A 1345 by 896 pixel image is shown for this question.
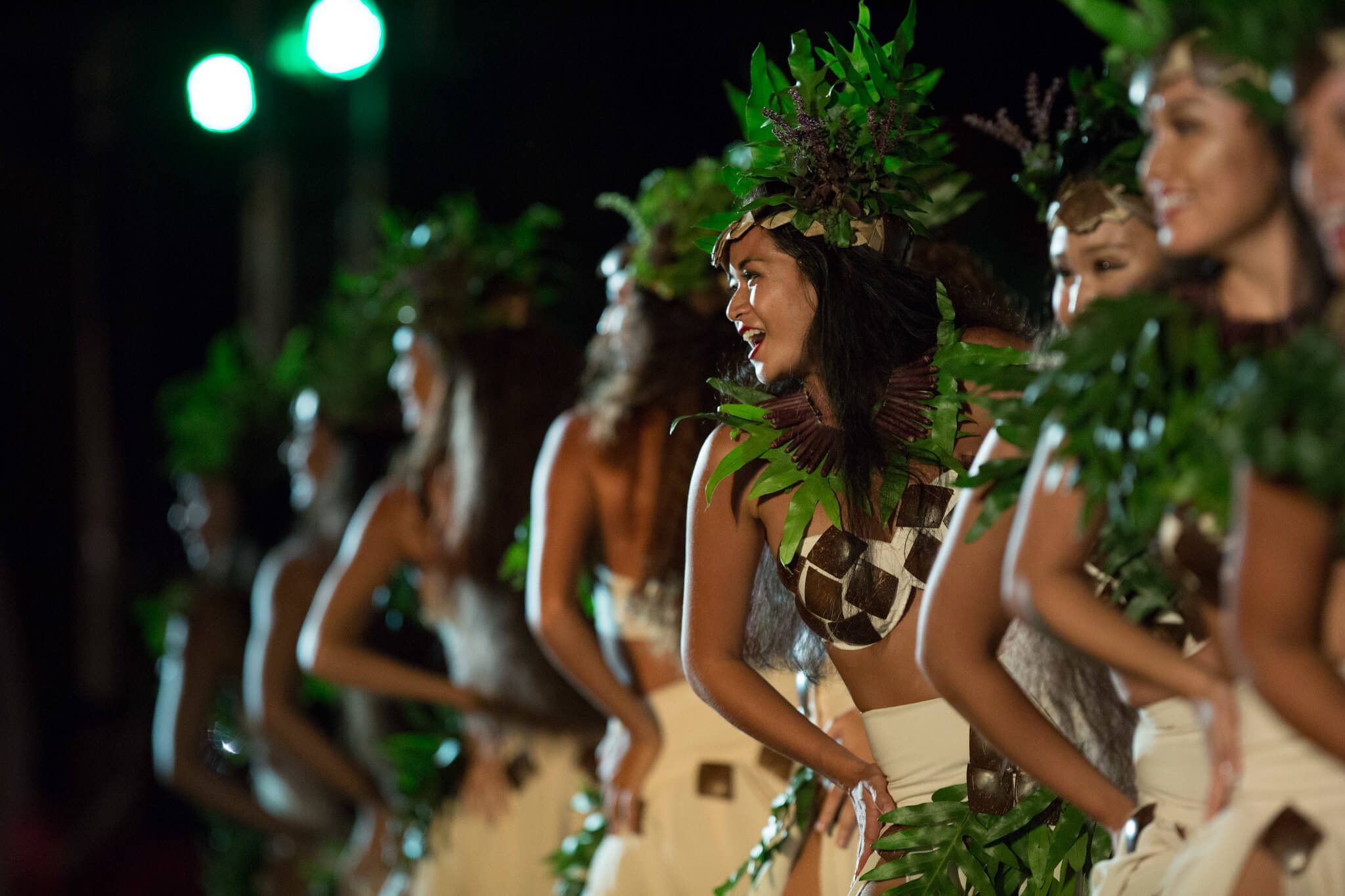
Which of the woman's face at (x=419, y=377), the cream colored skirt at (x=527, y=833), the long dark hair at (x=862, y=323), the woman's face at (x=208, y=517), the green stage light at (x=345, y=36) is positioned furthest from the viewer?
the green stage light at (x=345, y=36)

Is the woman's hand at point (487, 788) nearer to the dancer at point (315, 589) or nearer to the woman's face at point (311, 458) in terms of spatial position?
the dancer at point (315, 589)

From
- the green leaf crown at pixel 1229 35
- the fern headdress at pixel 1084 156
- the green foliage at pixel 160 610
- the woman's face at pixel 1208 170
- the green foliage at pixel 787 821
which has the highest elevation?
the green leaf crown at pixel 1229 35

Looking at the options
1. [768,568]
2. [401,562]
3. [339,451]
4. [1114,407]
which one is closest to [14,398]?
[339,451]

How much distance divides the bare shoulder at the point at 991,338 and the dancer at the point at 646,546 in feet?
2.65

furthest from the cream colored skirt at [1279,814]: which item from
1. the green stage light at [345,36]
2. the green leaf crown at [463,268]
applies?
the green stage light at [345,36]

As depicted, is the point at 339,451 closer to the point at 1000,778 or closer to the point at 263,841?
the point at 263,841

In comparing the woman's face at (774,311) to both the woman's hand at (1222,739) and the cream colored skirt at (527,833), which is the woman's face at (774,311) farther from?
the cream colored skirt at (527,833)

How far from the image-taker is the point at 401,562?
413cm

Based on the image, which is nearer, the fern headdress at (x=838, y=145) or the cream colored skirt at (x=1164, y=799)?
the cream colored skirt at (x=1164, y=799)

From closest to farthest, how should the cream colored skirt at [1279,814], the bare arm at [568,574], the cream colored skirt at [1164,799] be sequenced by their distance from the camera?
1. the cream colored skirt at [1279,814]
2. the cream colored skirt at [1164,799]
3. the bare arm at [568,574]

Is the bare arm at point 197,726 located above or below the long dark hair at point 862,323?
below

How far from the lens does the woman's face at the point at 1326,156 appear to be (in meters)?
1.23

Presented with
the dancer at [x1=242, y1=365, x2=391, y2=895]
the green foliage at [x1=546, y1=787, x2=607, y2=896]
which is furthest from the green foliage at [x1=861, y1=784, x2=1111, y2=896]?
the dancer at [x1=242, y1=365, x2=391, y2=895]

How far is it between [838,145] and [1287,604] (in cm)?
117
